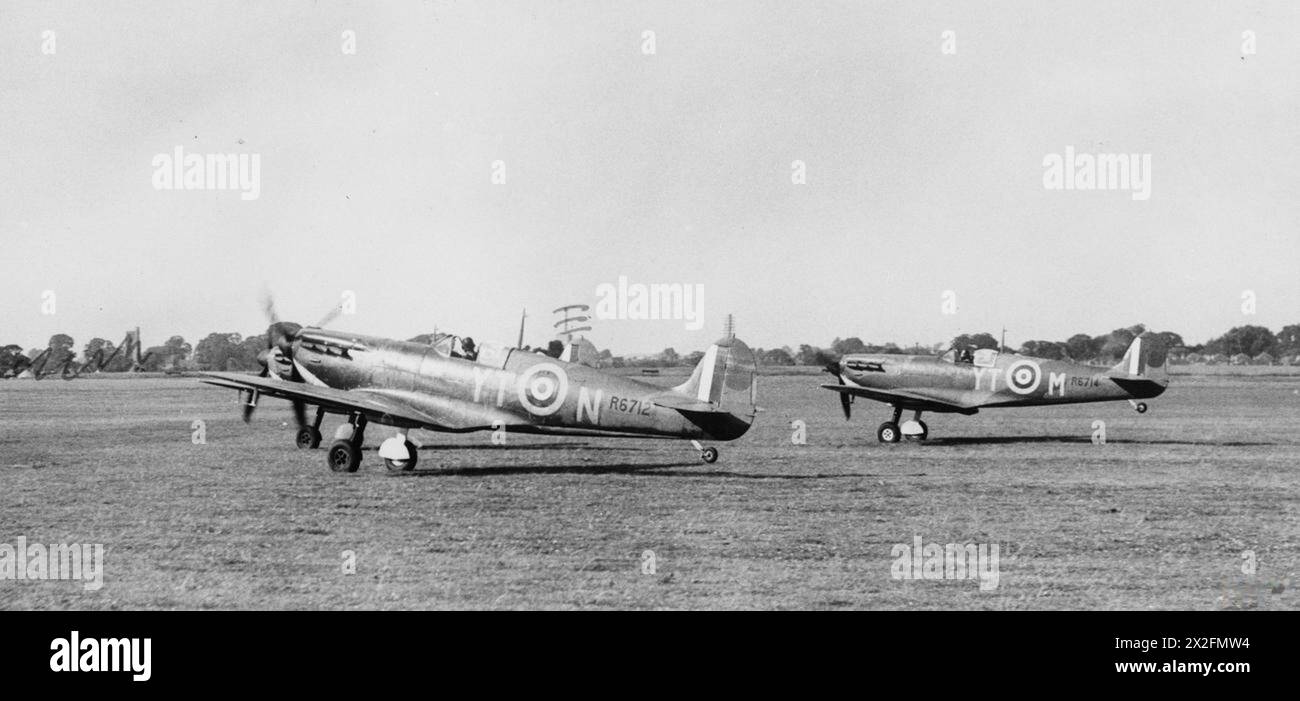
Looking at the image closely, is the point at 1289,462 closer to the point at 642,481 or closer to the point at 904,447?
the point at 904,447

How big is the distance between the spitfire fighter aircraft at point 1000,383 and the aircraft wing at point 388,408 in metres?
9.30

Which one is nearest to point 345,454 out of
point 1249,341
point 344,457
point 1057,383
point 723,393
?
point 344,457

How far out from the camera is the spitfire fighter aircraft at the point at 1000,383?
21000mm

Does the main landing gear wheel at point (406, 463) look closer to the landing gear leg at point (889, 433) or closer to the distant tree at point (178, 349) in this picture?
the landing gear leg at point (889, 433)

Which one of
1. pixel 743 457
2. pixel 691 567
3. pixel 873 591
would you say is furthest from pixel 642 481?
pixel 873 591

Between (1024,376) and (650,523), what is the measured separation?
1384 centimetres

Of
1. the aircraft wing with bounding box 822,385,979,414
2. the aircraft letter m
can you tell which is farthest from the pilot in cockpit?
the aircraft letter m

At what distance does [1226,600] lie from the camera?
681 centimetres

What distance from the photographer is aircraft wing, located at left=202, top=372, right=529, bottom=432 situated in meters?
13.7

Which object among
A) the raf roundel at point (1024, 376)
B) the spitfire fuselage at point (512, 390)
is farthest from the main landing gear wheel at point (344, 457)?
the raf roundel at point (1024, 376)

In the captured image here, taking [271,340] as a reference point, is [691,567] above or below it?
below

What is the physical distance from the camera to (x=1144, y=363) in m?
21.3
